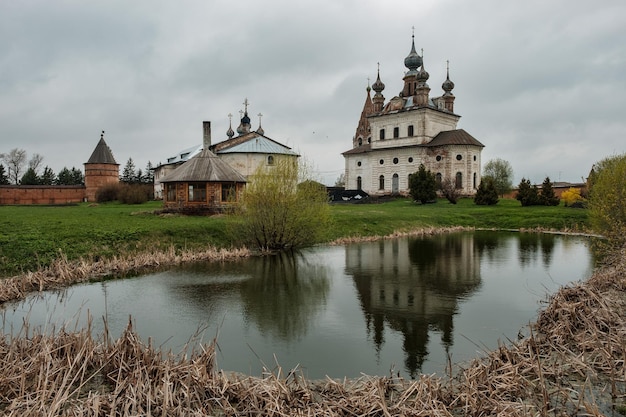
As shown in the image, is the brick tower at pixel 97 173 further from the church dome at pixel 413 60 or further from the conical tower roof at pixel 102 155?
the church dome at pixel 413 60

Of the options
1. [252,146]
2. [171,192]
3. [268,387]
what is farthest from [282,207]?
[252,146]

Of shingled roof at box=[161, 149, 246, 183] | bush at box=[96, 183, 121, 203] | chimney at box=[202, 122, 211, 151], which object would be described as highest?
chimney at box=[202, 122, 211, 151]

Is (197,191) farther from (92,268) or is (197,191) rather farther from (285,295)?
(285,295)

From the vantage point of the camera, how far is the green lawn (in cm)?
1419

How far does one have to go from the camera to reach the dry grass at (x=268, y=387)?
15.8 feet

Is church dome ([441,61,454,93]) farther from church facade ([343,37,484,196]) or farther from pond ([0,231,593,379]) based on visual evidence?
pond ([0,231,593,379])

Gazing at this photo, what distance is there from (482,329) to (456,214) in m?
24.4

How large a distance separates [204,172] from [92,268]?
40.5 ft

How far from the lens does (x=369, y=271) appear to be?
14805 millimetres

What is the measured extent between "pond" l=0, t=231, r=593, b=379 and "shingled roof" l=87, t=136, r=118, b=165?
113 feet

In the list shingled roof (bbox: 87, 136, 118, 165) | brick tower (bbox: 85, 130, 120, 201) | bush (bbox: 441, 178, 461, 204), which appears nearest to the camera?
bush (bbox: 441, 178, 461, 204)

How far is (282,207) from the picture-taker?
1770 cm

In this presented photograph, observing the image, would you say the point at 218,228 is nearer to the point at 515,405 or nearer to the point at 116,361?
the point at 116,361

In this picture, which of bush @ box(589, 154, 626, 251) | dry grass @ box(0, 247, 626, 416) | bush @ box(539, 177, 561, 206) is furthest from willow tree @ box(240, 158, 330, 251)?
bush @ box(539, 177, 561, 206)
